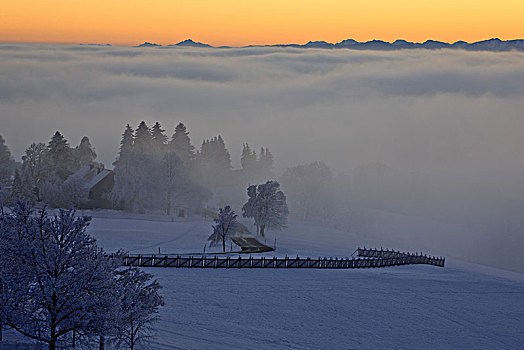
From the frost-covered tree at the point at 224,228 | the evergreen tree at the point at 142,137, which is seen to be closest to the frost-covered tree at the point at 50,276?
the frost-covered tree at the point at 224,228

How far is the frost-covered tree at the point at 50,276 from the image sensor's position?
25.3m

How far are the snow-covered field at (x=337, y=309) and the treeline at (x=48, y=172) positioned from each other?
38819 millimetres

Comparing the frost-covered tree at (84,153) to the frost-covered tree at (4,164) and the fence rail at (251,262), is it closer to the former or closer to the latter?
the frost-covered tree at (4,164)

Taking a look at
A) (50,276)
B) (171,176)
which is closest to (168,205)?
(171,176)

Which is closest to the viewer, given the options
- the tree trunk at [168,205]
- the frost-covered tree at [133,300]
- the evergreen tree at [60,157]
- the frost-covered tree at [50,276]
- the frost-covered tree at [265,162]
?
the frost-covered tree at [50,276]

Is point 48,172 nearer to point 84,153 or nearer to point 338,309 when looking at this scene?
point 84,153

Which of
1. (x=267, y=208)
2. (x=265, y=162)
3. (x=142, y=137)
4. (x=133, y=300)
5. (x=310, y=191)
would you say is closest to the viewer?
(x=133, y=300)

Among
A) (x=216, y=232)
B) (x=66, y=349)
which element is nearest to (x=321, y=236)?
(x=216, y=232)

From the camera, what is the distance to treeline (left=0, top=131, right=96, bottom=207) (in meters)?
102

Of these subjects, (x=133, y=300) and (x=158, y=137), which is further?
(x=158, y=137)

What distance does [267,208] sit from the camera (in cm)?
9075

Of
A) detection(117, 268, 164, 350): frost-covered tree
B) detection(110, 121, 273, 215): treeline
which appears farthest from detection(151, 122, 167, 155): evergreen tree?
detection(117, 268, 164, 350): frost-covered tree

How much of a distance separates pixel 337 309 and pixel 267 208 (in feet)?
149

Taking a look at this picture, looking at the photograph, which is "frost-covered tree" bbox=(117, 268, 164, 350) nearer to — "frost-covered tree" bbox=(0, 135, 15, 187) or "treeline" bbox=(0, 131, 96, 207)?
"treeline" bbox=(0, 131, 96, 207)
